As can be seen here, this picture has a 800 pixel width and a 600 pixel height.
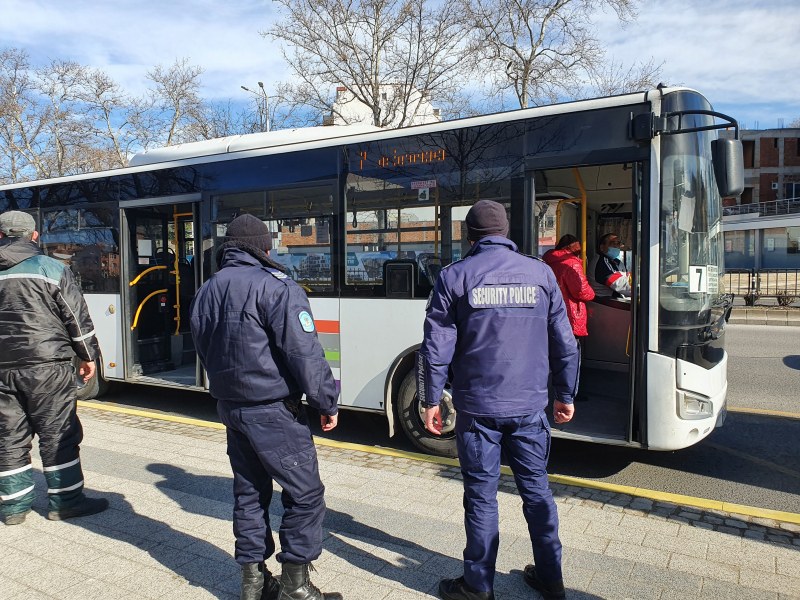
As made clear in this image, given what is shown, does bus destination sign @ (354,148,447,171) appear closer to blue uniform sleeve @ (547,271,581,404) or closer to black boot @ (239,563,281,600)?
blue uniform sleeve @ (547,271,581,404)

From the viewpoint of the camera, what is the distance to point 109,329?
808 centimetres

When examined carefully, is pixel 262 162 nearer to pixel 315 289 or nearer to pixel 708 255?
A: pixel 315 289

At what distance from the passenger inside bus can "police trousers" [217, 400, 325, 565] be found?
4852 mm

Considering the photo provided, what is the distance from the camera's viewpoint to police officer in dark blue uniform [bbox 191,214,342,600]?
2980 mm

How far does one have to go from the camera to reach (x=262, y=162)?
21.8 ft

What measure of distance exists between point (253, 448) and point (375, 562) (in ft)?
3.74

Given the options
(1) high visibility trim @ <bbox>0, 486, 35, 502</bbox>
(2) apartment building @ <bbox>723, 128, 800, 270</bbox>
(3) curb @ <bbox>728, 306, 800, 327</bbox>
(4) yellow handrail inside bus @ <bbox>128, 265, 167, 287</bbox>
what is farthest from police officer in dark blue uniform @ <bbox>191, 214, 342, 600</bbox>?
(2) apartment building @ <bbox>723, 128, 800, 270</bbox>

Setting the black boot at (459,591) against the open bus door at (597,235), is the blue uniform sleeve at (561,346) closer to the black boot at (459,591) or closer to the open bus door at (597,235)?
the black boot at (459,591)

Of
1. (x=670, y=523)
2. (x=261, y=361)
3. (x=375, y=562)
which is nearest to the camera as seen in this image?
(x=261, y=361)

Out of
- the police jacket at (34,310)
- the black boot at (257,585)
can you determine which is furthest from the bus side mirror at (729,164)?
the police jacket at (34,310)

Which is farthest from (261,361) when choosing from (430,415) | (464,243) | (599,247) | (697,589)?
(599,247)

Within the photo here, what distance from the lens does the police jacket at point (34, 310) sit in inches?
165

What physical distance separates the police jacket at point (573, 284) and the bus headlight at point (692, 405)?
1.47 meters

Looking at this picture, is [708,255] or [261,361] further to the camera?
[708,255]
